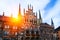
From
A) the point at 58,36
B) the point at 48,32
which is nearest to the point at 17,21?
the point at 48,32

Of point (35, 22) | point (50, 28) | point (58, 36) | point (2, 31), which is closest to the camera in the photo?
point (2, 31)

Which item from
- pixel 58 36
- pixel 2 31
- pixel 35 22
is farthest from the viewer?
pixel 58 36

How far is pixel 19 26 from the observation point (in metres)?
48.5

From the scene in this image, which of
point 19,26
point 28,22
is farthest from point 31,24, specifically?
point 19,26

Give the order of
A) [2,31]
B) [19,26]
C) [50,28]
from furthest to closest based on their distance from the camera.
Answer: [50,28]
[19,26]
[2,31]

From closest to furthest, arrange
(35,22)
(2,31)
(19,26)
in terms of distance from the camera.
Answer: (2,31) < (19,26) < (35,22)

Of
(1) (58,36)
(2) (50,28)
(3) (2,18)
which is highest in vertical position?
(3) (2,18)

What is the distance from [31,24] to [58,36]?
19261 millimetres

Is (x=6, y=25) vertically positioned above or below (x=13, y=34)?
above

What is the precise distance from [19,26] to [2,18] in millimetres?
6924

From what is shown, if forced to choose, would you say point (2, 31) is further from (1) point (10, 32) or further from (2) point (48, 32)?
(2) point (48, 32)

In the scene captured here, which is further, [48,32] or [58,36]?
[58,36]

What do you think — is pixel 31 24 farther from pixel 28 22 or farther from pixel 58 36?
pixel 58 36

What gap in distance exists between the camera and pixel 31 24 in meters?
50.5
